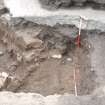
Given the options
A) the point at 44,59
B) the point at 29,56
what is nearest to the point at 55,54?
the point at 44,59

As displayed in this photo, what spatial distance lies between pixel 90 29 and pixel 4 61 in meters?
1.32

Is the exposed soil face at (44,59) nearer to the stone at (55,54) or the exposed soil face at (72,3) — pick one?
the stone at (55,54)

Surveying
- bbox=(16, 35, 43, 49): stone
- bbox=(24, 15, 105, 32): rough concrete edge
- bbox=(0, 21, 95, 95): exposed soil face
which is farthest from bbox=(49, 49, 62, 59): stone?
bbox=(24, 15, 105, 32): rough concrete edge

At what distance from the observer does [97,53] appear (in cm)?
425

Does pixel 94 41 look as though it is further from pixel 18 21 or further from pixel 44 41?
pixel 18 21

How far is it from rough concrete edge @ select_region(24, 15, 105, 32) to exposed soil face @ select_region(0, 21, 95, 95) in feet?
0.21

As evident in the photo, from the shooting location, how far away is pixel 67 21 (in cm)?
460

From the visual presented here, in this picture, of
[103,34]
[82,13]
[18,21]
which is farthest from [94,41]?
[18,21]

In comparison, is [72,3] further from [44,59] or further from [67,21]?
[44,59]

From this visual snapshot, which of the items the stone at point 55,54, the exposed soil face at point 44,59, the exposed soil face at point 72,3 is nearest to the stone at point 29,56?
the exposed soil face at point 44,59

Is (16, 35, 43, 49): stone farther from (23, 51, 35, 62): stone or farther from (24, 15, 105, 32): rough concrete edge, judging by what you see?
(24, 15, 105, 32): rough concrete edge

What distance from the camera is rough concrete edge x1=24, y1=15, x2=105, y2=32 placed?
452 centimetres

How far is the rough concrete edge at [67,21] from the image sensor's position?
4.52 m

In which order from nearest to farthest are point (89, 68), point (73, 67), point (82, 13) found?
1. point (89, 68)
2. point (73, 67)
3. point (82, 13)
